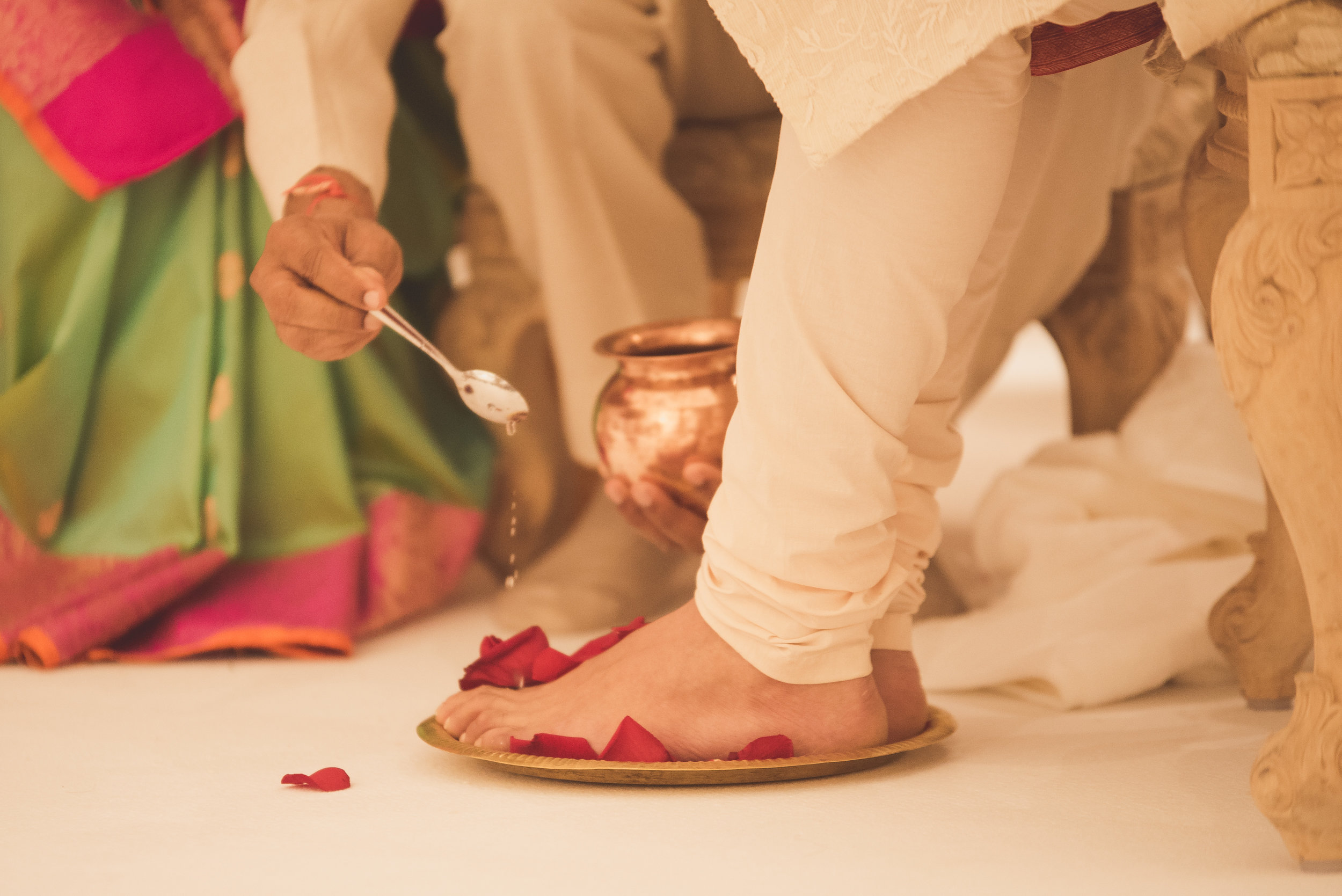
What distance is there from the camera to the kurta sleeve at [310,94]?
1.17 meters

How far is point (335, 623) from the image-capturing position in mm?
1438

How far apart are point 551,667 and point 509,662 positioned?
5cm

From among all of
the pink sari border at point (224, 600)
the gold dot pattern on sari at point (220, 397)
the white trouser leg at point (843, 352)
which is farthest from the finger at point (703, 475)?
the gold dot pattern on sari at point (220, 397)

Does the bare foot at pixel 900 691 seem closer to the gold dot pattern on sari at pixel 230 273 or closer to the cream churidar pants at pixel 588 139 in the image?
the cream churidar pants at pixel 588 139

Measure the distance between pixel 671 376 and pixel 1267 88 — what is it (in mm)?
644

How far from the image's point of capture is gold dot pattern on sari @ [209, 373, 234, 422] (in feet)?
4.86

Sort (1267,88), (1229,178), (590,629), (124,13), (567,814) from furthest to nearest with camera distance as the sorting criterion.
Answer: (590,629) → (124,13) → (1229,178) → (567,814) → (1267,88)

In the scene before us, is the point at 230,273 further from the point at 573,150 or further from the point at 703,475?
the point at 703,475

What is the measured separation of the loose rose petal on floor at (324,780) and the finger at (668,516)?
451mm

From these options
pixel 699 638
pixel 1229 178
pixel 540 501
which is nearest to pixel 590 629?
pixel 540 501

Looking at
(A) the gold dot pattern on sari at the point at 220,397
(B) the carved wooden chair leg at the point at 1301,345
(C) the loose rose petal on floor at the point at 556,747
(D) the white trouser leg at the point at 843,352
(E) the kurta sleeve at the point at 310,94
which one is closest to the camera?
(B) the carved wooden chair leg at the point at 1301,345

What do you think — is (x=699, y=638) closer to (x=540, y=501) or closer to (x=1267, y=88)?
(x=1267, y=88)

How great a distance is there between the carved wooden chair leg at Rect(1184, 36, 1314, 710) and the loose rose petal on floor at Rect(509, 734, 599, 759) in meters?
0.60

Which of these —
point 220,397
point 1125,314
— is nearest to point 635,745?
point 220,397
